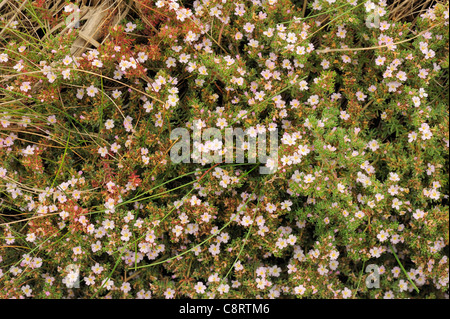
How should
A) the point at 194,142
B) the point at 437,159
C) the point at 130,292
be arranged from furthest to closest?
the point at 130,292, the point at 437,159, the point at 194,142

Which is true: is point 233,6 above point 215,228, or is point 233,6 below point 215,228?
above

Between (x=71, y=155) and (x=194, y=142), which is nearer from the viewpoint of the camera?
(x=194, y=142)

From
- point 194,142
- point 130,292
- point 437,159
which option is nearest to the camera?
point 194,142

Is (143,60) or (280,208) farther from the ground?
(143,60)

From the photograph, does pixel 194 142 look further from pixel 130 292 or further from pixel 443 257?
pixel 443 257

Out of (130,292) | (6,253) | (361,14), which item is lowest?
(130,292)

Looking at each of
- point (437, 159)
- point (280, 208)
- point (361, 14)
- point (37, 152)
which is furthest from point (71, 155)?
point (437, 159)

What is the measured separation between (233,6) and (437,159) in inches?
86.1

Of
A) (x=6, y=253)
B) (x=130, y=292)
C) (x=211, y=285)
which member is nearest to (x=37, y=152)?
(x=6, y=253)

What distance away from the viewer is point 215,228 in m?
3.24

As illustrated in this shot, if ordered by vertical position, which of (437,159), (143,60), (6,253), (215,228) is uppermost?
(143,60)

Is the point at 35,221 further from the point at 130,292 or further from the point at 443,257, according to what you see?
the point at 443,257

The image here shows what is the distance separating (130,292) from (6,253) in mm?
1156

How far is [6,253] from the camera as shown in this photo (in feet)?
11.2
